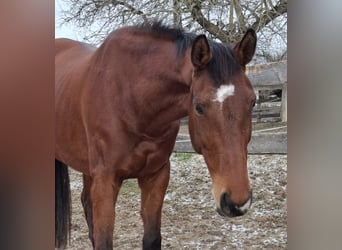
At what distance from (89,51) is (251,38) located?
48 centimetres

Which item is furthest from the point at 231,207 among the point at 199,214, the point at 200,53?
the point at 200,53

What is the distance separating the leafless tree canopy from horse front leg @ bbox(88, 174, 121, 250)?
1.37 ft

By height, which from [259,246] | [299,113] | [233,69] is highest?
[233,69]

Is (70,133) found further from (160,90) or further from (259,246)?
(259,246)

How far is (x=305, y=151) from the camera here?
1330 mm

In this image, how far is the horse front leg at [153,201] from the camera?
1.38 metres

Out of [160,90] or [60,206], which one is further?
[60,206]

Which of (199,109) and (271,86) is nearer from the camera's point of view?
(199,109)

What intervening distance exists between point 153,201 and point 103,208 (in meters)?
0.14

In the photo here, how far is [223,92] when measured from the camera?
3.95ft

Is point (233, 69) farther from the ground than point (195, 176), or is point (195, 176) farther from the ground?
point (233, 69)

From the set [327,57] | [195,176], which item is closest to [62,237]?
[195,176]

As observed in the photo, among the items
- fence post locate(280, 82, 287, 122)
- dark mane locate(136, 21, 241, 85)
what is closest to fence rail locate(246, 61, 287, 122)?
fence post locate(280, 82, 287, 122)

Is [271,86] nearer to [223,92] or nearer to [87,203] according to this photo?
[223,92]
